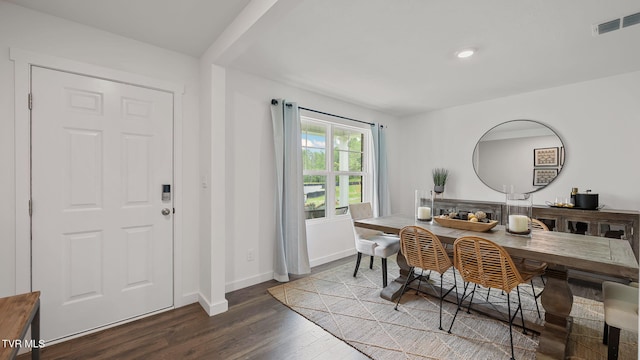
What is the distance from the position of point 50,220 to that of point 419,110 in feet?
15.9

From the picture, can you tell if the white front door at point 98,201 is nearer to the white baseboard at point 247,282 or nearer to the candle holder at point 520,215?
the white baseboard at point 247,282

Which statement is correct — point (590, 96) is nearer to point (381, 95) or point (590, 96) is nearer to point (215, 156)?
point (381, 95)

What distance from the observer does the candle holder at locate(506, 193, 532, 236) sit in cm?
208

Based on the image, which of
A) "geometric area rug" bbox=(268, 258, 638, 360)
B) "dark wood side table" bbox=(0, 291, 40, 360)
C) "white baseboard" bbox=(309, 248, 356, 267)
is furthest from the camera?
"white baseboard" bbox=(309, 248, 356, 267)

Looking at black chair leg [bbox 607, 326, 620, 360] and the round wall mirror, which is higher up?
the round wall mirror

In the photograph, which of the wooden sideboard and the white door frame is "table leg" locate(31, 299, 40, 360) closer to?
the white door frame

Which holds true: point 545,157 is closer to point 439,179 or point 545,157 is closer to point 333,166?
point 439,179

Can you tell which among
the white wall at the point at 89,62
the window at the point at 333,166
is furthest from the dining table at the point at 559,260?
the white wall at the point at 89,62

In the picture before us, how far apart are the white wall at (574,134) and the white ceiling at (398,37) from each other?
0.88ft

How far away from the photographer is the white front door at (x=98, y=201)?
1962 mm

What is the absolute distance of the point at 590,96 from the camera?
126 inches

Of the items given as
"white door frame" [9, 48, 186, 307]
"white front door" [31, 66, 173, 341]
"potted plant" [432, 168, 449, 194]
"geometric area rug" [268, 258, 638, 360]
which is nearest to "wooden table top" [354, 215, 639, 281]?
"geometric area rug" [268, 258, 638, 360]

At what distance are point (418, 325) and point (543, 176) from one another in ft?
9.35

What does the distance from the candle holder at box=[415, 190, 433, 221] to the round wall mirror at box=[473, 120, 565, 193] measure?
5.11 feet
